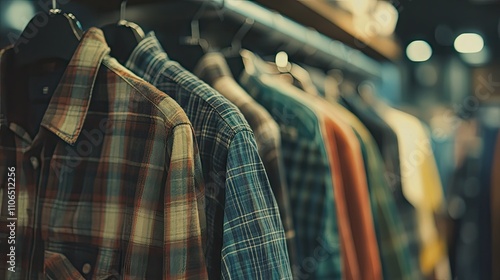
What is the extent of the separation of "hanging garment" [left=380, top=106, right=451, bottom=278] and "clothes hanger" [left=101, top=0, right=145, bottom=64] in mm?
818

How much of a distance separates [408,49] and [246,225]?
1710mm

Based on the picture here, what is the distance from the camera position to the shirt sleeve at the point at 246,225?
28.5 inches

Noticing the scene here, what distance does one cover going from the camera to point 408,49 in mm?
2277

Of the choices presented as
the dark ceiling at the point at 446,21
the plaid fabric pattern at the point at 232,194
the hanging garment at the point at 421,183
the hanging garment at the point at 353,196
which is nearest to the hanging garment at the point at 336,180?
the hanging garment at the point at 353,196

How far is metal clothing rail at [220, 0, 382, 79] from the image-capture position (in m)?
1.07

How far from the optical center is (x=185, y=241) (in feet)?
2.26

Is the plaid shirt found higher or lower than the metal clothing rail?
lower

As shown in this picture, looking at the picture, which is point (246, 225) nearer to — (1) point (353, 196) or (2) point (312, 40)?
(1) point (353, 196)

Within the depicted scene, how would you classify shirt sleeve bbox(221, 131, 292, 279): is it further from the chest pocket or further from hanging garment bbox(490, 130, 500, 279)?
hanging garment bbox(490, 130, 500, 279)

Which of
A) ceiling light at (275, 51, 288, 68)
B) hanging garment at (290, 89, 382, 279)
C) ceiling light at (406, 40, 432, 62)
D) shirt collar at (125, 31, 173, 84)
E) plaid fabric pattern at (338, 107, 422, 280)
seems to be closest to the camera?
shirt collar at (125, 31, 173, 84)

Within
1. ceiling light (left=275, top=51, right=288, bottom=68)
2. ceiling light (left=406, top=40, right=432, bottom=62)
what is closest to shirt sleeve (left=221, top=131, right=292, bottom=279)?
ceiling light (left=275, top=51, right=288, bottom=68)

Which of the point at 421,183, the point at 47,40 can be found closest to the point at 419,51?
the point at 421,183

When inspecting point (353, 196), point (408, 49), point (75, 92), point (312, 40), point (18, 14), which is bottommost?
point (353, 196)

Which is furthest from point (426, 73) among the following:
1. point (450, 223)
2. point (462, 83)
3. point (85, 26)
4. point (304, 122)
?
point (85, 26)
